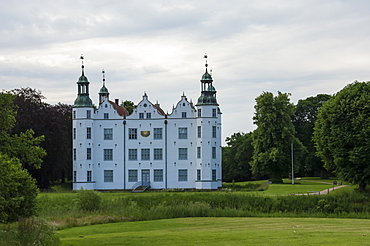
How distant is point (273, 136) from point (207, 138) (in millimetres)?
7554

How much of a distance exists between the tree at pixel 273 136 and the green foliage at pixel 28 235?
145 ft

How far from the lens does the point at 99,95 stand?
68.5m

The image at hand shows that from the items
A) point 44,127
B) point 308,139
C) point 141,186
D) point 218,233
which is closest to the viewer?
point 218,233

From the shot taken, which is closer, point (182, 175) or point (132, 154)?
point (182, 175)

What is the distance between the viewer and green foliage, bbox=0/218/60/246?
18117 millimetres

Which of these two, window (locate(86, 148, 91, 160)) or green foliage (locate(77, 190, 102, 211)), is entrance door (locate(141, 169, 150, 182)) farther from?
green foliage (locate(77, 190, 102, 211))

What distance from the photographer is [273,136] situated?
6212 cm

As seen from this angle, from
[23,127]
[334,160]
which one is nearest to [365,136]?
[334,160]

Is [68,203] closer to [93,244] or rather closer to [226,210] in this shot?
[226,210]

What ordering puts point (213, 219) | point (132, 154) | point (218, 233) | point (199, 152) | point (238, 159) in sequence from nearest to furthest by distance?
point (218, 233)
point (213, 219)
point (199, 152)
point (132, 154)
point (238, 159)

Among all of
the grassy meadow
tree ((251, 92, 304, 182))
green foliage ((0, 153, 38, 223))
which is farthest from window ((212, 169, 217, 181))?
green foliage ((0, 153, 38, 223))

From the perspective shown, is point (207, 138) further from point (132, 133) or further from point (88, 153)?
point (88, 153)

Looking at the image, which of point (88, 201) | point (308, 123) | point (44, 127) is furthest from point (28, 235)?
point (308, 123)

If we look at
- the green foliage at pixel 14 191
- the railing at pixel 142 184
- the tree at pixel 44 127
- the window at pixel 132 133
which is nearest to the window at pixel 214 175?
the railing at pixel 142 184
